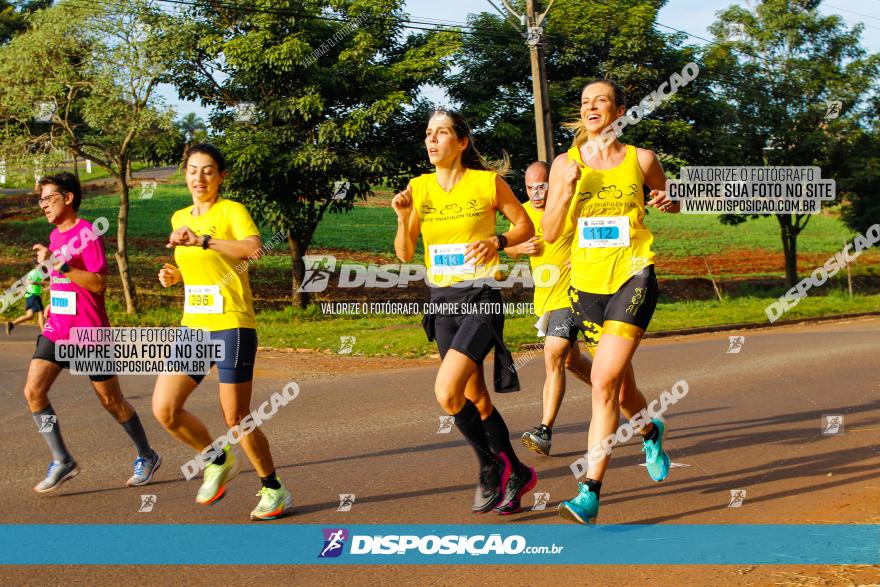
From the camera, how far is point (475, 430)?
5.72 metres

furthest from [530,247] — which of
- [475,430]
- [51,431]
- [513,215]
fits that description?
[51,431]

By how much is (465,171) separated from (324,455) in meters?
2.90

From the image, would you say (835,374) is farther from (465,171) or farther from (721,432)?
(465,171)

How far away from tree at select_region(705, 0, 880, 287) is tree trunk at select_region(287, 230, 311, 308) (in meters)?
14.1

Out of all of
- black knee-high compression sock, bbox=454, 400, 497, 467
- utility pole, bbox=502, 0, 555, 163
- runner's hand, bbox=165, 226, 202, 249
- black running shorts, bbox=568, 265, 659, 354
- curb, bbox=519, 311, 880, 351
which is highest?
utility pole, bbox=502, 0, 555, 163

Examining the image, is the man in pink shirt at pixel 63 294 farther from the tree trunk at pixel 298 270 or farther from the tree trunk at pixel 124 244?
the tree trunk at pixel 298 270

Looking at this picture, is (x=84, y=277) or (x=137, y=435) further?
(x=137, y=435)

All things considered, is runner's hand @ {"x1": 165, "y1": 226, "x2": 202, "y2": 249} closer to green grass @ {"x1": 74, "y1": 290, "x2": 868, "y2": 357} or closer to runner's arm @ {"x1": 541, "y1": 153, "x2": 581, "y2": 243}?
runner's arm @ {"x1": 541, "y1": 153, "x2": 581, "y2": 243}

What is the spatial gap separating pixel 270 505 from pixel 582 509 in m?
1.84

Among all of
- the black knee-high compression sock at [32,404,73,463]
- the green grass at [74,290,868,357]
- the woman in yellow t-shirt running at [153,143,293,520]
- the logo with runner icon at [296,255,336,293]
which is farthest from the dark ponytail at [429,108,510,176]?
the logo with runner icon at [296,255,336,293]

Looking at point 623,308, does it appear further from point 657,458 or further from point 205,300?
point 205,300

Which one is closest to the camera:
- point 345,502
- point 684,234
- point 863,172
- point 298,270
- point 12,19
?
point 345,502

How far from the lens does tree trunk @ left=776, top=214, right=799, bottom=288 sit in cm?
3162

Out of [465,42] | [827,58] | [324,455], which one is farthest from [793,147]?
[324,455]
